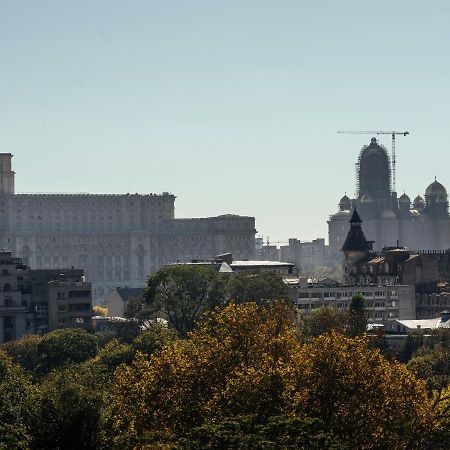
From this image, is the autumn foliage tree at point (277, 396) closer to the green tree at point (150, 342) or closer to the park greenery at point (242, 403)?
the park greenery at point (242, 403)

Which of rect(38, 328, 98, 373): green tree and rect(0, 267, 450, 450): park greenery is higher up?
rect(38, 328, 98, 373): green tree

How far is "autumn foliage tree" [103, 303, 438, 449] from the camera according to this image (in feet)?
327

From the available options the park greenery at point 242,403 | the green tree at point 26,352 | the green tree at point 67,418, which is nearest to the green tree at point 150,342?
the green tree at point 26,352

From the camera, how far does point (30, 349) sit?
18900cm

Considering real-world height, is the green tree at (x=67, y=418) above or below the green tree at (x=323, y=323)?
below

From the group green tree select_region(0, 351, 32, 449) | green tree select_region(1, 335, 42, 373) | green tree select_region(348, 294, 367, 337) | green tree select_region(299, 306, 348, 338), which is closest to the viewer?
green tree select_region(0, 351, 32, 449)

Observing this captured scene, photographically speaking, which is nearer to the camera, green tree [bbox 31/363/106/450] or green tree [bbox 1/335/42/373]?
green tree [bbox 31/363/106/450]

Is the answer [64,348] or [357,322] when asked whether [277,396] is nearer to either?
[357,322]

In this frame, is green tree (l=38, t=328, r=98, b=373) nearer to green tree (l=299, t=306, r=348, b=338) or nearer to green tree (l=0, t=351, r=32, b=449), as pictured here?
green tree (l=299, t=306, r=348, b=338)

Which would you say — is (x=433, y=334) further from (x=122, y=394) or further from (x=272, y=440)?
(x=272, y=440)

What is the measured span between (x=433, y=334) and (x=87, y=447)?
86.0 m

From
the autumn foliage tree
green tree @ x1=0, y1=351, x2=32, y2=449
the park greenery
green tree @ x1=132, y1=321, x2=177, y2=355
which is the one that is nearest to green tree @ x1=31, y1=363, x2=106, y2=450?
the park greenery

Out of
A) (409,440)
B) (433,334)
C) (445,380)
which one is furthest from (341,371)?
(433,334)

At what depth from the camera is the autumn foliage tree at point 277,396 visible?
327ft
